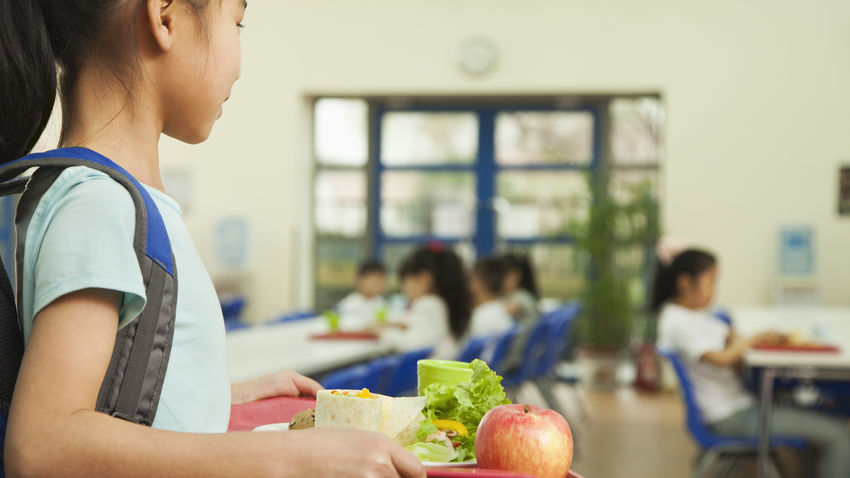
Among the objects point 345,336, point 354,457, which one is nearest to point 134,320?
point 354,457

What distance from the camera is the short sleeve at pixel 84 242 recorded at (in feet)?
2.10

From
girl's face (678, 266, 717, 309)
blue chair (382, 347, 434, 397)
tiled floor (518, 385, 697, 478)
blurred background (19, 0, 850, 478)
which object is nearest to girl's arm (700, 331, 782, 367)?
girl's face (678, 266, 717, 309)

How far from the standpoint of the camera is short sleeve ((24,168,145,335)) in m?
0.64

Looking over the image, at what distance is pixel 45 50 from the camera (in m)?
0.75

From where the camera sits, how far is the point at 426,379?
0.88m

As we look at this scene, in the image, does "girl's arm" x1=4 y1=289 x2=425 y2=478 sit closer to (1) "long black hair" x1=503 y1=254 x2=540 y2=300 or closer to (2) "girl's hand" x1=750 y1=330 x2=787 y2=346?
(2) "girl's hand" x1=750 y1=330 x2=787 y2=346

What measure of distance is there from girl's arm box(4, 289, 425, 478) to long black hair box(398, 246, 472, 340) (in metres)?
4.68

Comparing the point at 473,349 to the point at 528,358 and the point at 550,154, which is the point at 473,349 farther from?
the point at 550,154

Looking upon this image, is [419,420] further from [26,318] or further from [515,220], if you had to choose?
[515,220]

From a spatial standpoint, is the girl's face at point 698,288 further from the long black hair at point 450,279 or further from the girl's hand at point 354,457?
the girl's hand at point 354,457

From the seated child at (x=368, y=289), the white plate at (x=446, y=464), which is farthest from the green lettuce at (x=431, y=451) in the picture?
the seated child at (x=368, y=289)

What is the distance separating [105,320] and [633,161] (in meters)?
9.30

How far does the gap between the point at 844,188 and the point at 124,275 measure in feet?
29.7

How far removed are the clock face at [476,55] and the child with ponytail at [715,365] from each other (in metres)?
5.12
